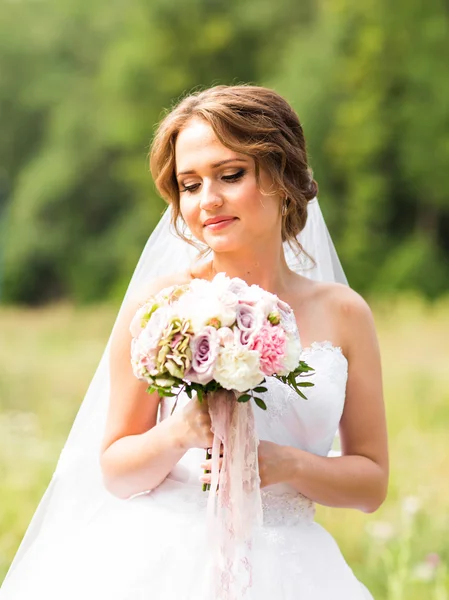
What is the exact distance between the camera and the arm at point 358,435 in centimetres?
230

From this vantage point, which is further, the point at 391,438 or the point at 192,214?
the point at 391,438

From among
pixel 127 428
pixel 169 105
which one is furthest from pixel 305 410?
pixel 169 105

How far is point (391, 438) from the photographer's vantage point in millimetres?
6848

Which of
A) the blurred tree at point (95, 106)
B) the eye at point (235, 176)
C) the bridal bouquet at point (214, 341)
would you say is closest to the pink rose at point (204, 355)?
the bridal bouquet at point (214, 341)

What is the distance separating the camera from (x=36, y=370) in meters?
9.28

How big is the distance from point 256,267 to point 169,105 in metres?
12.8

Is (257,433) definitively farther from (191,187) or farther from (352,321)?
(191,187)

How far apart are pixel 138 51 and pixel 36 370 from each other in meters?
7.42

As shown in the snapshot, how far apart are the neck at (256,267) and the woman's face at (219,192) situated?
3.1 inches

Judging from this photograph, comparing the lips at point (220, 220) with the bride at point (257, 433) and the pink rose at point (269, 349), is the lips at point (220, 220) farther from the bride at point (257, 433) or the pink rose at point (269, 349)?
the pink rose at point (269, 349)

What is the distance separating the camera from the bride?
221 cm

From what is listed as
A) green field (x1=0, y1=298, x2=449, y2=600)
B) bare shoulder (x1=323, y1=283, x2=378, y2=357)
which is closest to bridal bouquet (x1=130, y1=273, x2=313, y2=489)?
bare shoulder (x1=323, y1=283, x2=378, y2=357)

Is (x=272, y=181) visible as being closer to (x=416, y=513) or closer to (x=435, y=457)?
(x=416, y=513)

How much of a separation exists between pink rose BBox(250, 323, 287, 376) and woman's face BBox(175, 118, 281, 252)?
0.50 meters
